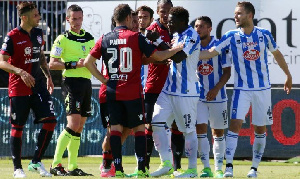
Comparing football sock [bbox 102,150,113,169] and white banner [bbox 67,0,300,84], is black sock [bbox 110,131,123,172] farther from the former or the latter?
white banner [bbox 67,0,300,84]

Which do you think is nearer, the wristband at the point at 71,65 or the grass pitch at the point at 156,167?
the wristband at the point at 71,65

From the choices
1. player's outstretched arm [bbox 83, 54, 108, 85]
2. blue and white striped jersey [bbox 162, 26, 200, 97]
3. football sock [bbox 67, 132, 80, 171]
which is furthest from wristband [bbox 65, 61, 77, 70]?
blue and white striped jersey [bbox 162, 26, 200, 97]

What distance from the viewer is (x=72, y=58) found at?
13.1 meters

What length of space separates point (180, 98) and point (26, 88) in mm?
2183

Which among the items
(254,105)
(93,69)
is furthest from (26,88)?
(254,105)

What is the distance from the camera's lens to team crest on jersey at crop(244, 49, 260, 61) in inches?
478

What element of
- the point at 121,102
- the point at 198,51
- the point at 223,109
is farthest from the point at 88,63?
the point at 223,109

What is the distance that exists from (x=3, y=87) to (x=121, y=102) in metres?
8.07

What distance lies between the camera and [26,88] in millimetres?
12273

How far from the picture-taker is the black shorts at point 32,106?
40.2 ft

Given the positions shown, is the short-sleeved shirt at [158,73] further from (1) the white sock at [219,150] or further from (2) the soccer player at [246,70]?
(1) the white sock at [219,150]

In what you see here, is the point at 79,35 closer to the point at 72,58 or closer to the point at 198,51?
the point at 72,58

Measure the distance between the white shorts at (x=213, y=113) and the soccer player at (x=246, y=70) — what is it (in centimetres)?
49

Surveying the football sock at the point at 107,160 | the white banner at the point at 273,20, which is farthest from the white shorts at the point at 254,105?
the white banner at the point at 273,20
